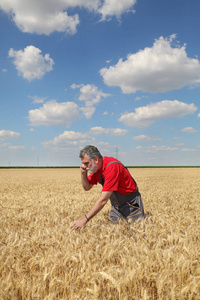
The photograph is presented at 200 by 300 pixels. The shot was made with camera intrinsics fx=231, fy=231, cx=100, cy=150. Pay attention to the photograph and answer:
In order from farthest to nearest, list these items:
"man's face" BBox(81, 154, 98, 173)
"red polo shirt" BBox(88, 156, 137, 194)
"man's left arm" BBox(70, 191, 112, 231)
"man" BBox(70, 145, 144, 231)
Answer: "man's face" BBox(81, 154, 98, 173) → "red polo shirt" BBox(88, 156, 137, 194) → "man" BBox(70, 145, 144, 231) → "man's left arm" BBox(70, 191, 112, 231)

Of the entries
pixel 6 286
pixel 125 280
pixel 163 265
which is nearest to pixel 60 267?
pixel 6 286

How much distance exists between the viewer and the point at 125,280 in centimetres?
259

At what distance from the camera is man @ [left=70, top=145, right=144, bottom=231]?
4282 mm

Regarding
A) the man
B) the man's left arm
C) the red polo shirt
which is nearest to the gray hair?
the man

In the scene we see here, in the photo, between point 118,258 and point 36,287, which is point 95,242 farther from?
point 36,287

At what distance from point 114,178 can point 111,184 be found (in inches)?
5.2

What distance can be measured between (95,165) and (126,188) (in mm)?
1069

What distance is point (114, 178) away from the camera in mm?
4418

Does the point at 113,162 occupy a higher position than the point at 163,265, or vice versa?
the point at 113,162

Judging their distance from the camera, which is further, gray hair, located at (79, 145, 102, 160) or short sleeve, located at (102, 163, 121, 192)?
gray hair, located at (79, 145, 102, 160)

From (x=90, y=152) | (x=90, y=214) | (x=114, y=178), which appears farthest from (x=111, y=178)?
(x=90, y=214)

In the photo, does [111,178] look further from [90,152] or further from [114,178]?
[90,152]

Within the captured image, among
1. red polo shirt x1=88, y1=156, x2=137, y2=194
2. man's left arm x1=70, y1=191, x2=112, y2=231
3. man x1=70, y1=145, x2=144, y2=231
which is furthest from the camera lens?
red polo shirt x1=88, y1=156, x2=137, y2=194

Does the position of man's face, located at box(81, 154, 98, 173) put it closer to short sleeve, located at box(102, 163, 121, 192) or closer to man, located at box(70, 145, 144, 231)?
man, located at box(70, 145, 144, 231)
